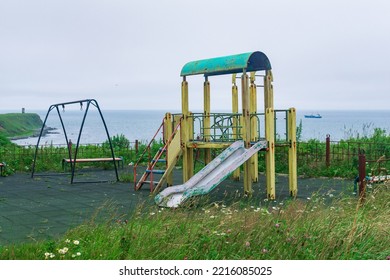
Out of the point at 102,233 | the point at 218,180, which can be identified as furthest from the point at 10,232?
the point at 218,180

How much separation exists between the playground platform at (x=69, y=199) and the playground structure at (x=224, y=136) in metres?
0.43

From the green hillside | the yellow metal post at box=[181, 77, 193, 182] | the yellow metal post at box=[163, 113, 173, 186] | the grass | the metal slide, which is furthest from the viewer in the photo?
the green hillside

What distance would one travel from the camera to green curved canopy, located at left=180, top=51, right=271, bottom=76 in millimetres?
13281

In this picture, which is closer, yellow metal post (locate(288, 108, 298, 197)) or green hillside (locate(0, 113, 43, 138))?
yellow metal post (locate(288, 108, 298, 197))

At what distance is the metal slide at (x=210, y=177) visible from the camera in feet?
39.1

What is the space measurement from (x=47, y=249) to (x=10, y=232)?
2621mm

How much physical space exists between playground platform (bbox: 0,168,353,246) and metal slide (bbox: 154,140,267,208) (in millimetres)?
372

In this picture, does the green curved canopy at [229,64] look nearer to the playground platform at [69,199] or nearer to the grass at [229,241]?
the playground platform at [69,199]

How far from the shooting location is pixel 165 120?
1521 cm

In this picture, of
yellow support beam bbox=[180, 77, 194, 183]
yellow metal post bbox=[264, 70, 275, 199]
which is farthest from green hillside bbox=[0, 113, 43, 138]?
yellow metal post bbox=[264, 70, 275, 199]

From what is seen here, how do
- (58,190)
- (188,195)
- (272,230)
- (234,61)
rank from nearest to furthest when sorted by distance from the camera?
(272,230) → (188,195) → (234,61) → (58,190)

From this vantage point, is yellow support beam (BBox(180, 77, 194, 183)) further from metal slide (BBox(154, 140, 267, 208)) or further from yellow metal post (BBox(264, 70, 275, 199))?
yellow metal post (BBox(264, 70, 275, 199))

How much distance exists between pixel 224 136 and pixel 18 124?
90.1m

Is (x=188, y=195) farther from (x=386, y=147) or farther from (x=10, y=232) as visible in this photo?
(x=386, y=147)
